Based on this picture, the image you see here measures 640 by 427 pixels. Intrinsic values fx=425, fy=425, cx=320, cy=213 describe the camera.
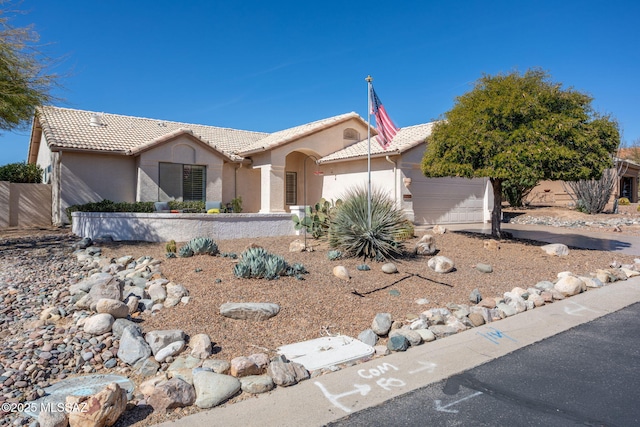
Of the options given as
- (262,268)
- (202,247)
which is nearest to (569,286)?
(262,268)

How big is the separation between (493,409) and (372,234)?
6.20 m

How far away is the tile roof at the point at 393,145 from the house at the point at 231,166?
6cm

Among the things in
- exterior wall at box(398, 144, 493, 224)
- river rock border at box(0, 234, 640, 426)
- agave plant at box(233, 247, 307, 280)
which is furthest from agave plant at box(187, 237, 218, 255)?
exterior wall at box(398, 144, 493, 224)

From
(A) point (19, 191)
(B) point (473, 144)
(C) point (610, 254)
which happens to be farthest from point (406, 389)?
(A) point (19, 191)

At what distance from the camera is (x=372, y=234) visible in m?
10.0

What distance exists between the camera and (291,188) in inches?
925

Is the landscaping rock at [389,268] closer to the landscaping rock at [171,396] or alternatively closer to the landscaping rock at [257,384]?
the landscaping rock at [257,384]

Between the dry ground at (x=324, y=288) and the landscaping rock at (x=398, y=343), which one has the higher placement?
the dry ground at (x=324, y=288)

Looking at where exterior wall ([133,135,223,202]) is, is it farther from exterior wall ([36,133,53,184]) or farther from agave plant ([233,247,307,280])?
agave plant ([233,247,307,280])

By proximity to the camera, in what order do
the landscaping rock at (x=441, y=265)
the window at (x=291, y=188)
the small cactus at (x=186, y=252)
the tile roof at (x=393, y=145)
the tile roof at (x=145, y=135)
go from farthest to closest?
the window at (x=291, y=188), the tile roof at (x=393, y=145), the tile roof at (x=145, y=135), the small cactus at (x=186, y=252), the landscaping rock at (x=441, y=265)

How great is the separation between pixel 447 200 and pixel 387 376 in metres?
16.4

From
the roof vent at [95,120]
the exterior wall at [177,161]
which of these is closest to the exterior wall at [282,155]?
the exterior wall at [177,161]

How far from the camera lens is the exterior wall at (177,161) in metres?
17.9

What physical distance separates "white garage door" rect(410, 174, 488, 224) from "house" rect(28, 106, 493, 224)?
5cm
